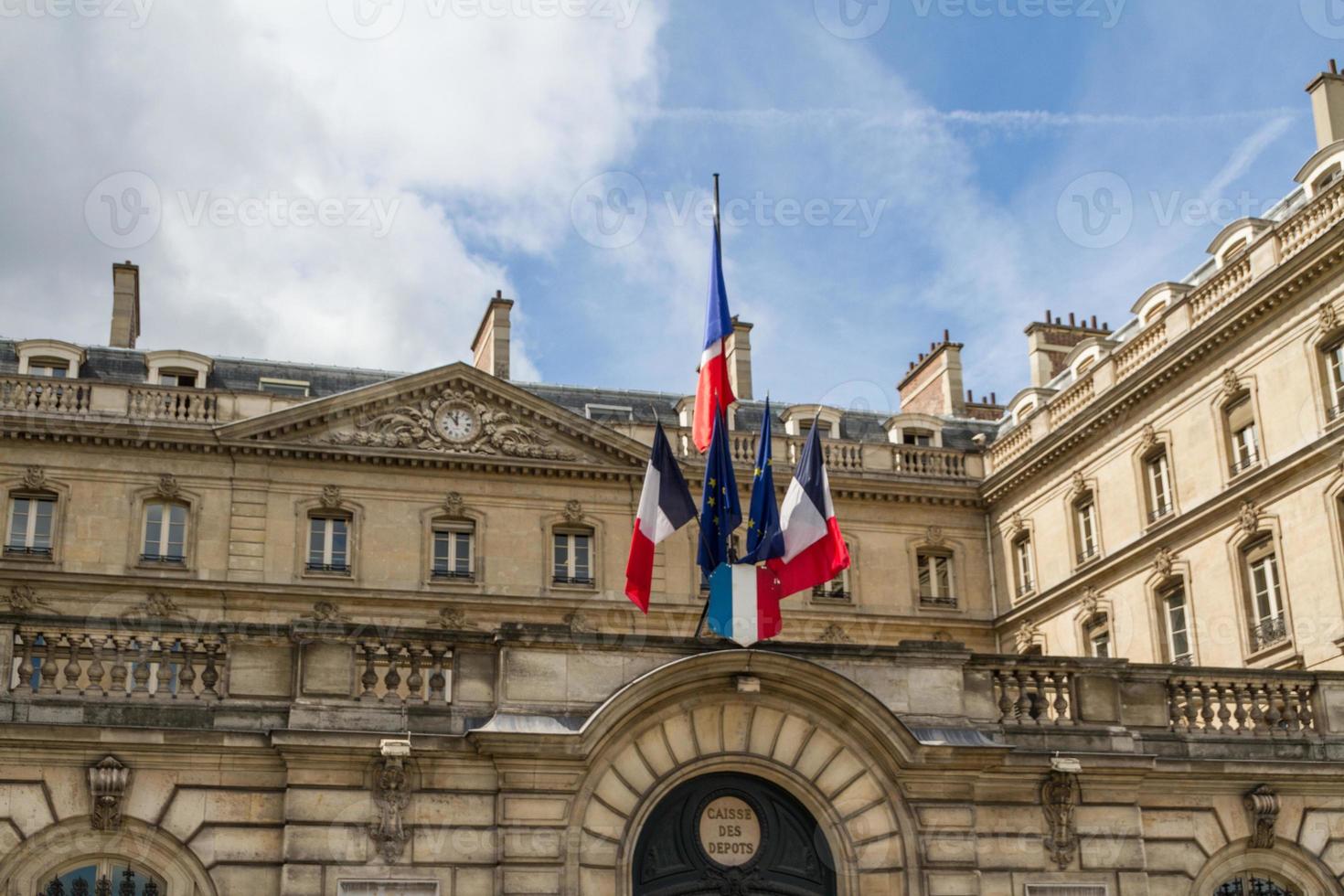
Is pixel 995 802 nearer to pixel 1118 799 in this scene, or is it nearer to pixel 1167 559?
pixel 1118 799

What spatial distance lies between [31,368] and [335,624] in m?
24.1

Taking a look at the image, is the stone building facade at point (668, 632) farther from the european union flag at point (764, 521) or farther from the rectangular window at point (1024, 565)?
the european union flag at point (764, 521)

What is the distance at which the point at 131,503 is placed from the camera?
34688 millimetres

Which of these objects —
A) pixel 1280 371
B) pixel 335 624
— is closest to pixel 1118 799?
pixel 335 624

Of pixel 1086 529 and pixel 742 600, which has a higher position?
pixel 1086 529

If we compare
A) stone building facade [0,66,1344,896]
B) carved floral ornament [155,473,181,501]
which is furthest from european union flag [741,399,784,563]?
carved floral ornament [155,473,181,501]

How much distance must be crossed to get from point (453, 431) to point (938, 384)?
15243mm

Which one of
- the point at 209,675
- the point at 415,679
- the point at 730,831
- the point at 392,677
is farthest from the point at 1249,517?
the point at 209,675

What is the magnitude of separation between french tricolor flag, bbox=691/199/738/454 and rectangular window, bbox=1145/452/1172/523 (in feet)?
51.0

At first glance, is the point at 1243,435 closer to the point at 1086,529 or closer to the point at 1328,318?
the point at 1328,318

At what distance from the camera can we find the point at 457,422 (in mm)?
37094

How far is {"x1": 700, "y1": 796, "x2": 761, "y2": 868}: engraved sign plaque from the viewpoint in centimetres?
1630

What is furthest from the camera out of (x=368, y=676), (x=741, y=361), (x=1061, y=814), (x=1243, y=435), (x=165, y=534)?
(x=741, y=361)

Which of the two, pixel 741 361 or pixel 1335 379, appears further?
pixel 741 361
